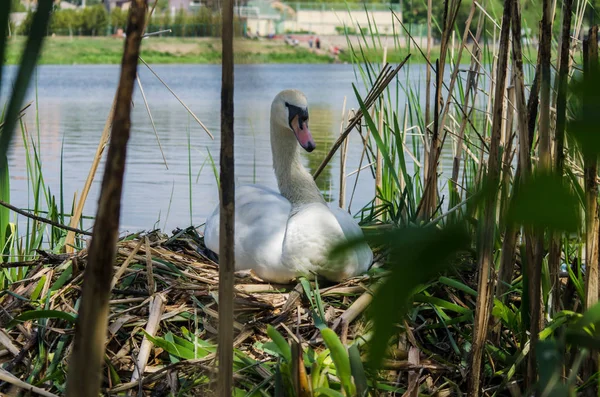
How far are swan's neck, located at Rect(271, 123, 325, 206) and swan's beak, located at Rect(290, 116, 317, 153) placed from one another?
0.20m

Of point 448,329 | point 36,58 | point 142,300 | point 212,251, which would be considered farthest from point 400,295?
point 212,251

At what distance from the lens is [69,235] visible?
3324mm

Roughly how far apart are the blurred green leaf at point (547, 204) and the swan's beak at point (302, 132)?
2.83 meters

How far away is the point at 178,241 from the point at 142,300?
0.84 m

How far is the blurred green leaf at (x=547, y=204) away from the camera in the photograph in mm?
454

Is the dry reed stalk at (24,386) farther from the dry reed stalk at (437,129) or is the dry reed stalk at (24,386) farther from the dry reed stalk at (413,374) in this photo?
the dry reed stalk at (437,129)

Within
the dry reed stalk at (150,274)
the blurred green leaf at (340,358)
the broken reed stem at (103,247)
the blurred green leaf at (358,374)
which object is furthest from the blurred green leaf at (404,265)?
the dry reed stalk at (150,274)

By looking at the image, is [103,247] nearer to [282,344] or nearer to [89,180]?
[282,344]

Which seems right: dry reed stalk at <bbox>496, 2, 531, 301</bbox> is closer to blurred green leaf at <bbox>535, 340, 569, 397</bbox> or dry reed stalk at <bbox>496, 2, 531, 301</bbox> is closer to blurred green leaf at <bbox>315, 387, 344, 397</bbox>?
blurred green leaf at <bbox>535, 340, 569, 397</bbox>

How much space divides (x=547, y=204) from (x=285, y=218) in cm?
266

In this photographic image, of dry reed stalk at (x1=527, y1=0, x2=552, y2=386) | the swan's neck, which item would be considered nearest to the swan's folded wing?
the swan's neck

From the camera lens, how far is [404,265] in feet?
1.57

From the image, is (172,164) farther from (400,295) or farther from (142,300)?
(400,295)

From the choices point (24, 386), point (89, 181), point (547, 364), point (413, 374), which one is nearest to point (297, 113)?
point (89, 181)
